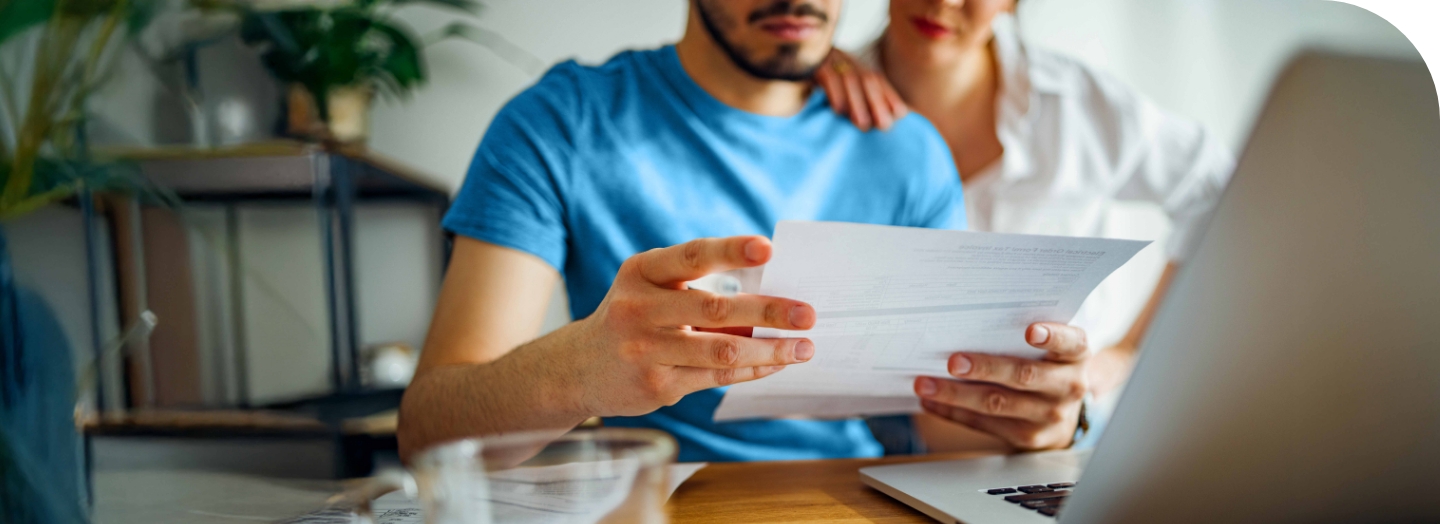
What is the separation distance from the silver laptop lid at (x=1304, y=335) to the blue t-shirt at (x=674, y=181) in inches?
23.9

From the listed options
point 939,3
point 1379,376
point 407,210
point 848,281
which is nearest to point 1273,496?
point 1379,376

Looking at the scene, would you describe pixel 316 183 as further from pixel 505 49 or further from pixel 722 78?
pixel 722 78

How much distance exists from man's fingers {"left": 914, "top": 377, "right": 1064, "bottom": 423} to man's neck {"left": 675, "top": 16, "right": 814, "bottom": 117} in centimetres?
52

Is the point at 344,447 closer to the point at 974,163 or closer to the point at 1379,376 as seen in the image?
the point at 974,163

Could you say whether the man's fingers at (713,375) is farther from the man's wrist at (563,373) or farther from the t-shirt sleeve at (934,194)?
the t-shirt sleeve at (934,194)

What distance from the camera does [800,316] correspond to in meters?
0.48

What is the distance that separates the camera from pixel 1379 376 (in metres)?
0.36

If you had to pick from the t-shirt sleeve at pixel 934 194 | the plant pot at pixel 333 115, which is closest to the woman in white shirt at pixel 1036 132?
the t-shirt sleeve at pixel 934 194

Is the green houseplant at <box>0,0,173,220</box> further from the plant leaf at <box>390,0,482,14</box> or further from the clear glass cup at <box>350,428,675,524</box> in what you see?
the plant leaf at <box>390,0,482,14</box>

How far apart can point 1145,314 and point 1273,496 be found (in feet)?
3.98

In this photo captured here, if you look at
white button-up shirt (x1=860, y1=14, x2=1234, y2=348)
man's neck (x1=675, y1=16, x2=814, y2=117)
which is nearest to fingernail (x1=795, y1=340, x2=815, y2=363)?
man's neck (x1=675, y1=16, x2=814, y2=117)

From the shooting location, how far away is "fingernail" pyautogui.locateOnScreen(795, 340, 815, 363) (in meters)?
0.52

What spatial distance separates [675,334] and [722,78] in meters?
0.63

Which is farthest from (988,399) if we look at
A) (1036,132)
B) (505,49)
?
(505,49)
